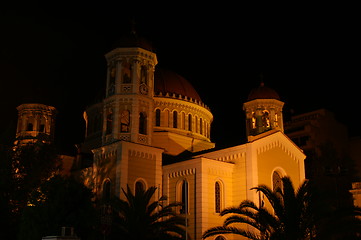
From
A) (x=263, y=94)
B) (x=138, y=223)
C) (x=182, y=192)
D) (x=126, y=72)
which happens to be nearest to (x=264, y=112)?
(x=263, y=94)

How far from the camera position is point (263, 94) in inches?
1594

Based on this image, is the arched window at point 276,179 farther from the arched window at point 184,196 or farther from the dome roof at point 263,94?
the dome roof at point 263,94

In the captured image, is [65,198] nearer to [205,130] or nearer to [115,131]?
[115,131]

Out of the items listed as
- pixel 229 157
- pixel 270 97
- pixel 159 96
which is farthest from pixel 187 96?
pixel 229 157

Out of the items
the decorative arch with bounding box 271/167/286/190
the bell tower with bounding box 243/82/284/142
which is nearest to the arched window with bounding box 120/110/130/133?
the bell tower with bounding box 243/82/284/142

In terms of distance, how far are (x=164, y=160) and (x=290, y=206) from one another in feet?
53.7

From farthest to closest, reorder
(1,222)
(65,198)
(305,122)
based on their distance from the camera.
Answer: (305,122)
(1,222)
(65,198)

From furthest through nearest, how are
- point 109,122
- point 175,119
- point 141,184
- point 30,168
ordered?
point 175,119 → point 109,122 → point 141,184 → point 30,168

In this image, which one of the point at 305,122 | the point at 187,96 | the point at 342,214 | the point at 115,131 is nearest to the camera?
the point at 342,214

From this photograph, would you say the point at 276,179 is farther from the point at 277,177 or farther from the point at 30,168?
the point at 30,168

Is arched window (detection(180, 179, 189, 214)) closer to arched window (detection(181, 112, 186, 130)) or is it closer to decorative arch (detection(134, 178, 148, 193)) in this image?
decorative arch (detection(134, 178, 148, 193))

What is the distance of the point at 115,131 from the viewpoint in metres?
32.7

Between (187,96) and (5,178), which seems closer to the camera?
(5,178)

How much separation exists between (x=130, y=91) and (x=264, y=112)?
13.0 metres
